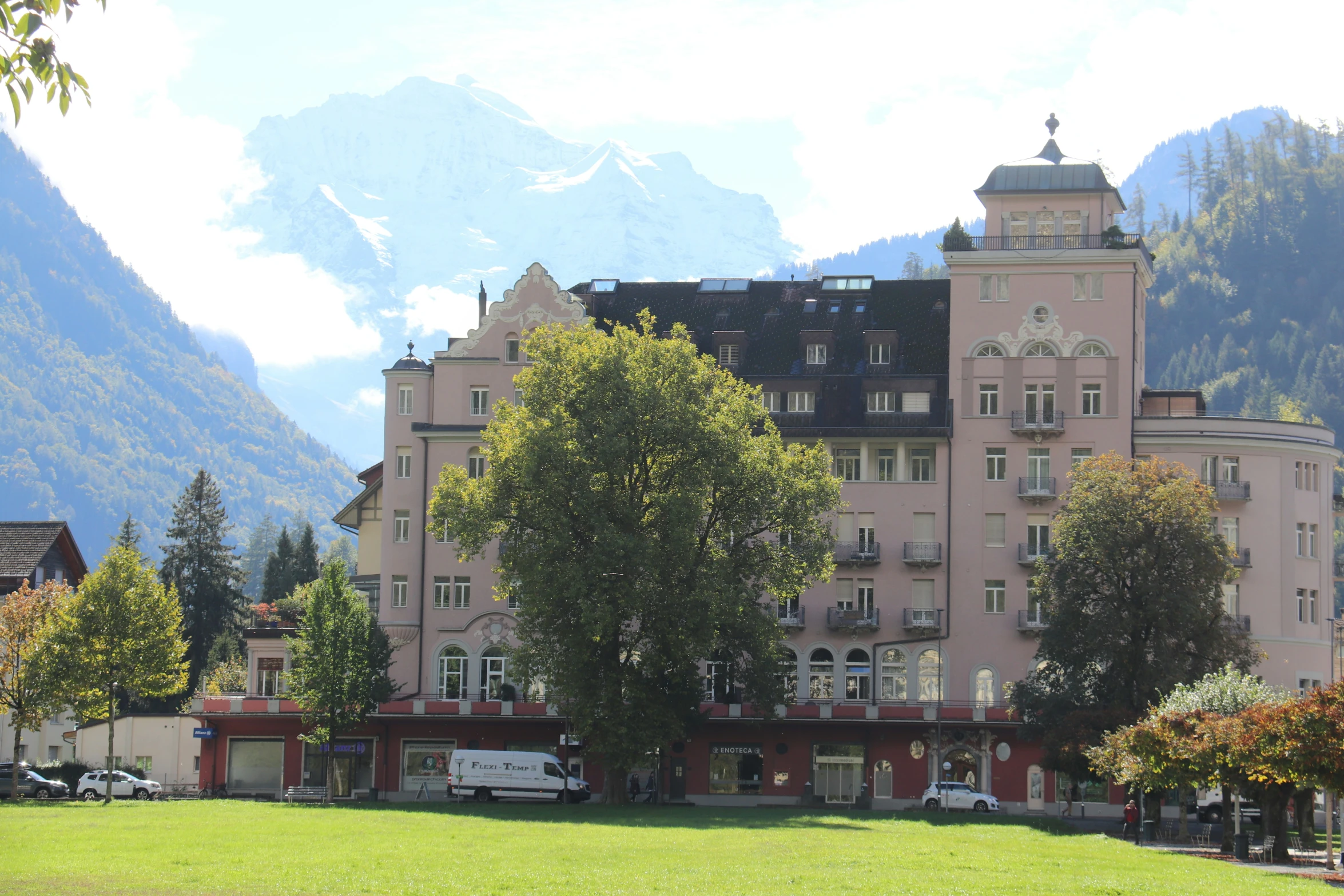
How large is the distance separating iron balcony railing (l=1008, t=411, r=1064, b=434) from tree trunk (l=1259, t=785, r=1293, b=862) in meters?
36.4

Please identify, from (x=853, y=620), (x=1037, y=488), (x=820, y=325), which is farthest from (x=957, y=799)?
(x=820, y=325)

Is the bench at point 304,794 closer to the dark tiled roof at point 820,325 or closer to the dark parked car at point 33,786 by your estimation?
the dark parked car at point 33,786

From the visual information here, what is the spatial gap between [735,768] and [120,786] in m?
30.0

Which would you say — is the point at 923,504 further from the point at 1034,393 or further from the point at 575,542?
the point at 575,542

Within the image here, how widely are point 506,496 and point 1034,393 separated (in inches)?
1228

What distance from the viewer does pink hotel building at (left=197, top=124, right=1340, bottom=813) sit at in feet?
259

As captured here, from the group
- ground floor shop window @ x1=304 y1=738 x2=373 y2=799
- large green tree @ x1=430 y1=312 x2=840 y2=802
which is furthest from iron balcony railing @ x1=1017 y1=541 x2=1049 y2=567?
ground floor shop window @ x1=304 y1=738 x2=373 y2=799

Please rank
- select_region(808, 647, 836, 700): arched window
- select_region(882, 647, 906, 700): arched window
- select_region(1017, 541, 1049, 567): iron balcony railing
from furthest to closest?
select_region(808, 647, 836, 700): arched window, select_region(882, 647, 906, 700): arched window, select_region(1017, 541, 1049, 567): iron balcony railing

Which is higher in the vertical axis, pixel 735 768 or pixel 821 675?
pixel 821 675

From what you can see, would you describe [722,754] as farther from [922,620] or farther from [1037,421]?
[1037,421]

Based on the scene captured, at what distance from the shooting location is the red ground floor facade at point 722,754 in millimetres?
77000

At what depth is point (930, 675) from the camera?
3182 inches

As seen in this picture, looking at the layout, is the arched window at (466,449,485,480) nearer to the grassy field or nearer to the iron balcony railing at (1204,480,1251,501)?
the grassy field

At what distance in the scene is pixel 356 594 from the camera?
262 feet
